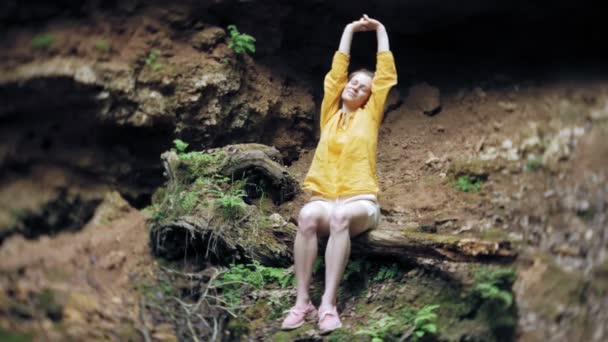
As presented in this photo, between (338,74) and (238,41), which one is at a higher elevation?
(238,41)

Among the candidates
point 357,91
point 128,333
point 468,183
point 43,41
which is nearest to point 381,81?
point 357,91

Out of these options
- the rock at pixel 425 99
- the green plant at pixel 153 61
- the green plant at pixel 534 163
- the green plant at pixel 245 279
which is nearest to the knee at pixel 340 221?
the green plant at pixel 245 279

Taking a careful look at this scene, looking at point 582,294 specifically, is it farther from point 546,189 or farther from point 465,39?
point 465,39

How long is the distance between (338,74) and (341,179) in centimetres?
85

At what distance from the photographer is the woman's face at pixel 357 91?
4633mm

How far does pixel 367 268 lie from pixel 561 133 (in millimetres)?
2081

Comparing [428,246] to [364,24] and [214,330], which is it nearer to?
[214,330]

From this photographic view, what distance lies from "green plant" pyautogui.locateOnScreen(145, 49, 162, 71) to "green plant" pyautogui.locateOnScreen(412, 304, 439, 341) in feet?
11.2

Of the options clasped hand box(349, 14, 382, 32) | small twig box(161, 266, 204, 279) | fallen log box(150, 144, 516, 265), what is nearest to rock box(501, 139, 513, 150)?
fallen log box(150, 144, 516, 265)

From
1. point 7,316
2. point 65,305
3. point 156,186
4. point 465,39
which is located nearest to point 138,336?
point 65,305

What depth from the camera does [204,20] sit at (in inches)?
241

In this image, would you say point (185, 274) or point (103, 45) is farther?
point (103, 45)

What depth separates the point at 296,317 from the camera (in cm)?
412

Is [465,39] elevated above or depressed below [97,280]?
above
